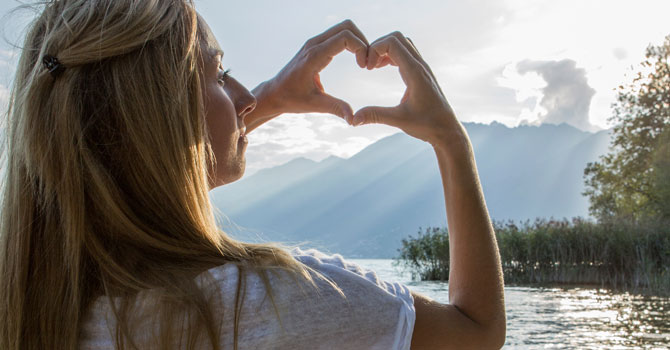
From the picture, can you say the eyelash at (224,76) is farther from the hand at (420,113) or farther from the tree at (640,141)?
the tree at (640,141)

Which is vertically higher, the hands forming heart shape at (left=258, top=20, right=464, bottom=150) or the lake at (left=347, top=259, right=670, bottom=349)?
the hands forming heart shape at (left=258, top=20, right=464, bottom=150)

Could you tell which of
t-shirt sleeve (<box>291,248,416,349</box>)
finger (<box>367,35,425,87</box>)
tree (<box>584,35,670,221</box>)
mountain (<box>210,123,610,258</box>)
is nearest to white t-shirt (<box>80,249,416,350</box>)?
t-shirt sleeve (<box>291,248,416,349</box>)

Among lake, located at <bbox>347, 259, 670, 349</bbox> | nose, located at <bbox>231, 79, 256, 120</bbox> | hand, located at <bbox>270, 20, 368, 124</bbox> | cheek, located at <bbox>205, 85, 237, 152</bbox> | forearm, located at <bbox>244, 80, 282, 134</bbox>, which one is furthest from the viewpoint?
lake, located at <bbox>347, 259, 670, 349</bbox>

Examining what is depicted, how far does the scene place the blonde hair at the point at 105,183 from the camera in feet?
2.65

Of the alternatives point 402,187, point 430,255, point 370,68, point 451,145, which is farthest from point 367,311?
point 402,187

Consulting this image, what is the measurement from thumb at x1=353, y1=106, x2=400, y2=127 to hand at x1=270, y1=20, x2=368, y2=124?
4.3 inches

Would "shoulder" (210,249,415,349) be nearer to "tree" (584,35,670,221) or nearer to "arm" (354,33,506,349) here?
"arm" (354,33,506,349)

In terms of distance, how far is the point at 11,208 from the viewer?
0.89 meters

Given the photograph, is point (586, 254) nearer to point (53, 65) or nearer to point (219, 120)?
point (219, 120)

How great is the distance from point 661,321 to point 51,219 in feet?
29.1

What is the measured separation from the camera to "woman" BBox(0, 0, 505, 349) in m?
0.74

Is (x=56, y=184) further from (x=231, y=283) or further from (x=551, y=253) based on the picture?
(x=551, y=253)

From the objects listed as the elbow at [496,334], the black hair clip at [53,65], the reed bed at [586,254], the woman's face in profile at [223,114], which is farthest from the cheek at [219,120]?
the reed bed at [586,254]

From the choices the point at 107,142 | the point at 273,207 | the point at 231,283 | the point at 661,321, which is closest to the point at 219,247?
the point at 231,283
